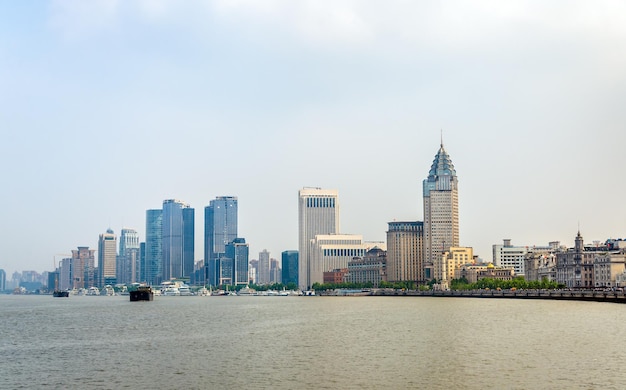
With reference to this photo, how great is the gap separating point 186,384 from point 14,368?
2012cm

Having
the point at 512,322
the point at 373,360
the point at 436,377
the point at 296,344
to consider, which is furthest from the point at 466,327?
the point at 436,377

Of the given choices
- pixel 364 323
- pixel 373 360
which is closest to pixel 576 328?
pixel 364 323

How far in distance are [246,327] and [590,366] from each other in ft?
220

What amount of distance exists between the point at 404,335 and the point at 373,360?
2757 centimetres

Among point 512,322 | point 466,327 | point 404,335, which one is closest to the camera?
point 404,335

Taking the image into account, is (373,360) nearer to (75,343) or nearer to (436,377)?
(436,377)

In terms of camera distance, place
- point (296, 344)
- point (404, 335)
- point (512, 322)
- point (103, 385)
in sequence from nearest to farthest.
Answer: point (103, 385)
point (296, 344)
point (404, 335)
point (512, 322)

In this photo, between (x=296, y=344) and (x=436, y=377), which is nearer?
(x=436, y=377)

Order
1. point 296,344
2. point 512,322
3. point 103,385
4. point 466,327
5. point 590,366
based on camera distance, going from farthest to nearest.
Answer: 1. point 512,322
2. point 466,327
3. point 296,344
4. point 590,366
5. point 103,385

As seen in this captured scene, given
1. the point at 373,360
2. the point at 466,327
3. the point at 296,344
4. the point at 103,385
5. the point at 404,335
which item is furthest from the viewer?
the point at 466,327

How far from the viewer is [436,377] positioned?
6525 cm

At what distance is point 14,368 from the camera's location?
73375mm

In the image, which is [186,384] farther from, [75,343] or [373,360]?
[75,343]

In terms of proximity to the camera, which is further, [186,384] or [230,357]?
[230,357]
